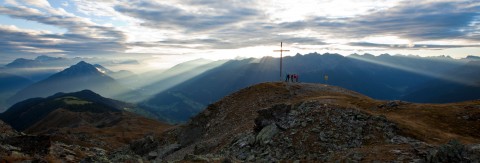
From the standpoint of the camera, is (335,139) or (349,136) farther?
(349,136)

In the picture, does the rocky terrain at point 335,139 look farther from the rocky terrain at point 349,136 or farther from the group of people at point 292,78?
the group of people at point 292,78

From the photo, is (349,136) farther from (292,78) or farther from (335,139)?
(292,78)

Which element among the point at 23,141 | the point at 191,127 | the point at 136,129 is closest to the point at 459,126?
the point at 191,127

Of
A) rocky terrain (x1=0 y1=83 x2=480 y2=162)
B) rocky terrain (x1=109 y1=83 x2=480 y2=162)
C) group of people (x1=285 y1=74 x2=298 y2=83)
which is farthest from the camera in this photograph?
group of people (x1=285 y1=74 x2=298 y2=83)

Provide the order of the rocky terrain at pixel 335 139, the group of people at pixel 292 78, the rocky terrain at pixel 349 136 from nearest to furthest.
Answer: the rocky terrain at pixel 349 136 → the rocky terrain at pixel 335 139 → the group of people at pixel 292 78

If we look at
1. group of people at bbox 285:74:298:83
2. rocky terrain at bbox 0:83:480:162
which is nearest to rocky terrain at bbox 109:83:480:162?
rocky terrain at bbox 0:83:480:162

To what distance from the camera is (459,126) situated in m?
34.9

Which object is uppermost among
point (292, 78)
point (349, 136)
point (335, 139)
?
point (292, 78)

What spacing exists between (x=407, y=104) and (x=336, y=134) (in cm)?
1720

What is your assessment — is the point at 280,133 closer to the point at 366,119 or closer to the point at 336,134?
the point at 336,134

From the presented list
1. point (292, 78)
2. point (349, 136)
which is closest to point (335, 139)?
point (349, 136)

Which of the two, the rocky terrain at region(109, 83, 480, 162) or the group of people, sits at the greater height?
the group of people

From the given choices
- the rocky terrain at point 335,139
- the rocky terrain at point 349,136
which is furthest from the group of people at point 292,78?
the rocky terrain at point 335,139

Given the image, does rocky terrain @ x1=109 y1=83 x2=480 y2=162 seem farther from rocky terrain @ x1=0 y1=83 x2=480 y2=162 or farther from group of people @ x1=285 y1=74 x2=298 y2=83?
group of people @ x1=285 y1=74 x2=298 y2=83
